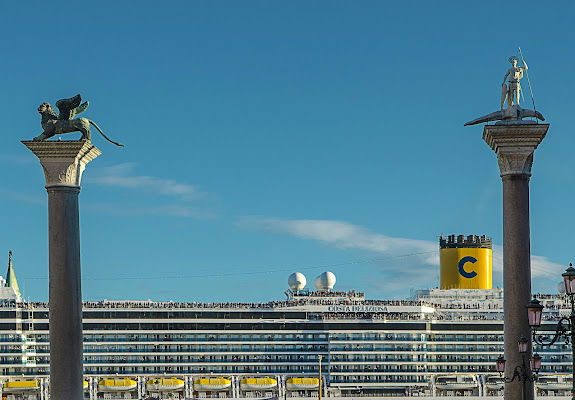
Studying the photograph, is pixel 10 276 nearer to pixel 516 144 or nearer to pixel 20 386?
pixel 20 386

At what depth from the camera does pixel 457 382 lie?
9738cm

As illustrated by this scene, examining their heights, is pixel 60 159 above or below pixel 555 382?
above

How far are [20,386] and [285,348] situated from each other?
942 inches

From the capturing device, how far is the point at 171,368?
95938mm

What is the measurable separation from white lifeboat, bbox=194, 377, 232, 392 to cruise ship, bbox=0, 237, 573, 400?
9 cm

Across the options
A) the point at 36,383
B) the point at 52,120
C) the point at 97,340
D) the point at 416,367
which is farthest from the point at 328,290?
the point at 52,120

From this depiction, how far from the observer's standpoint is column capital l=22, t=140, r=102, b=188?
1154 inches

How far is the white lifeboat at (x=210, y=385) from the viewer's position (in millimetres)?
94312

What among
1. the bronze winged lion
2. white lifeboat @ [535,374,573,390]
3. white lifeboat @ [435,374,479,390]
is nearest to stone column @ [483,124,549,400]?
the bronze winged lion

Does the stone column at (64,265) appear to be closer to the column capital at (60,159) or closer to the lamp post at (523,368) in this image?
the column capital at (60,159)

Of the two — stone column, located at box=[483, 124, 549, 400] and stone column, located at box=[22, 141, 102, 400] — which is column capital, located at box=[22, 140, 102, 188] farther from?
stone column, located at box=[483, 124, 549, 400]

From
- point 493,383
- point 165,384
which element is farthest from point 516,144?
point 493,383

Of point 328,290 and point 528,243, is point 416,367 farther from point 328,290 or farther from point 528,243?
point 528,243

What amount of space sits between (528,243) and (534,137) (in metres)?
2.95
